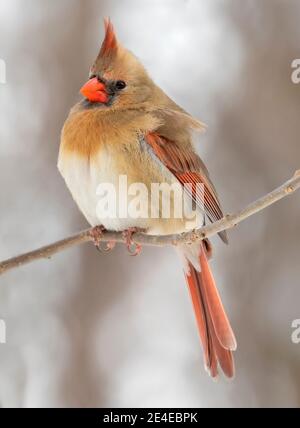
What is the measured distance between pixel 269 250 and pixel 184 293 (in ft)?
1.57

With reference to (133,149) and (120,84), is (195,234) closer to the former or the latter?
(133,149)

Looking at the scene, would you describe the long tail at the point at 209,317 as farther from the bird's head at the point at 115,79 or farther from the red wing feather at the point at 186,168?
the bird's head at the point at 115,79

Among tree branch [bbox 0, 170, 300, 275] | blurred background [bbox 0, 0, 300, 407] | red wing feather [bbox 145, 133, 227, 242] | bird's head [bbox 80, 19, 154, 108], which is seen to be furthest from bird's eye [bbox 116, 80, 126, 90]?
blurred background [bbox 0, 0, 300, 407]

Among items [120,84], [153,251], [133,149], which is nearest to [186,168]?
[133,149]

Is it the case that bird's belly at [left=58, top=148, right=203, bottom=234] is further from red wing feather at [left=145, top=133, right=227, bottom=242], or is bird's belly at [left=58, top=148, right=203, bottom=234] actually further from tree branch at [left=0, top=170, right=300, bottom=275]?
tree branch at [left=0, top=170, right=300, bottom=275]

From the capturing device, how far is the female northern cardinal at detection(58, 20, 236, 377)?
2.60 metres

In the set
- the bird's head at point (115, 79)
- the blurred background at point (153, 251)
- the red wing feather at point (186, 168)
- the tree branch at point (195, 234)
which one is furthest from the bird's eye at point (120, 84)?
the blurred background at point (153, 251)

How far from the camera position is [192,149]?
2.80 m

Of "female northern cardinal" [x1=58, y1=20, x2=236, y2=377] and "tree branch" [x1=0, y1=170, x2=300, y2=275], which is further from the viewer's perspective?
"female northern cardinal" [x1=58, y1=20, x2=236, y2=377]

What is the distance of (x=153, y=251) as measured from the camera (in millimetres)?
3748

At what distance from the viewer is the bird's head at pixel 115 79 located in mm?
2566

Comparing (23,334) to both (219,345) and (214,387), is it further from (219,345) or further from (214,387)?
(219,345)

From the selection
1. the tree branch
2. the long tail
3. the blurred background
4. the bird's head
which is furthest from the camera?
the blurred background

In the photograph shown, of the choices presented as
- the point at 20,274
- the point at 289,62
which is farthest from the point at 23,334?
the point at 289,62
